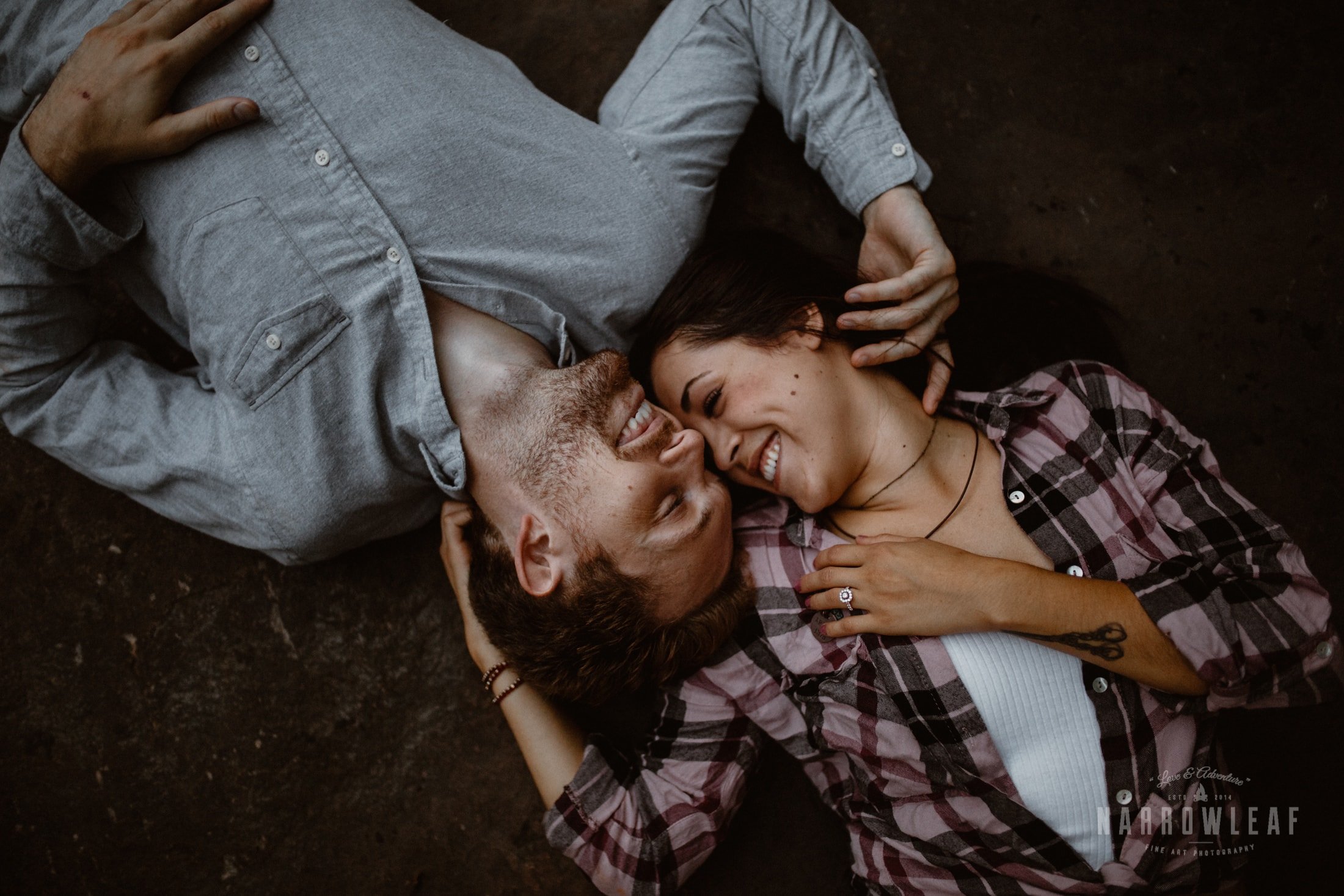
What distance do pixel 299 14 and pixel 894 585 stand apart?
2.04 meters

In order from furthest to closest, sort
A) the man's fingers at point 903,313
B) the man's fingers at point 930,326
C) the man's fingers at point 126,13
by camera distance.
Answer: the man's fingers at point 930,326, the man's fingers at point 903,313, the man's fingers at point 126,13

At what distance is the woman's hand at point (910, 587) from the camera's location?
5.81ft

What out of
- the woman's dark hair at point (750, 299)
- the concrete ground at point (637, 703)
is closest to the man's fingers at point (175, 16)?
the concrete ground at point (637, 703)

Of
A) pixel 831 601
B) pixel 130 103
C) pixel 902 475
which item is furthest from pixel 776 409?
pixel 130 103

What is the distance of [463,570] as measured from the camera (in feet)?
6.82

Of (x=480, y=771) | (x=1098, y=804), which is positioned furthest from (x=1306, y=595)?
(x=480, y=771)

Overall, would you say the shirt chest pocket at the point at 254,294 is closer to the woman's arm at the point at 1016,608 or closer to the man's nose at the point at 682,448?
the man's nose at the point at 682,448

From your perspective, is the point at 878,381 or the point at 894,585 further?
the point at 878,381

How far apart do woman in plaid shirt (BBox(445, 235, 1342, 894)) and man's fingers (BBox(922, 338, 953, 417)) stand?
0.05 m

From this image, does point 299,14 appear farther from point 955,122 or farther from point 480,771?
point 480,771

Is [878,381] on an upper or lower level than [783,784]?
upper

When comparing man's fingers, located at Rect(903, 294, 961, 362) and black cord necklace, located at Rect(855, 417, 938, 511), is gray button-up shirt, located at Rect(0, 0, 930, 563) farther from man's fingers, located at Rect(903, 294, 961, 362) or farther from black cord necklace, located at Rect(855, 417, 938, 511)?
black cord necklace, located at Rect(855, 417, 938, 511)

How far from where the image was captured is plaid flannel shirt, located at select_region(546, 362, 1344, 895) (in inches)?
70.3

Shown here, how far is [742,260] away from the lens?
2.11 meters
